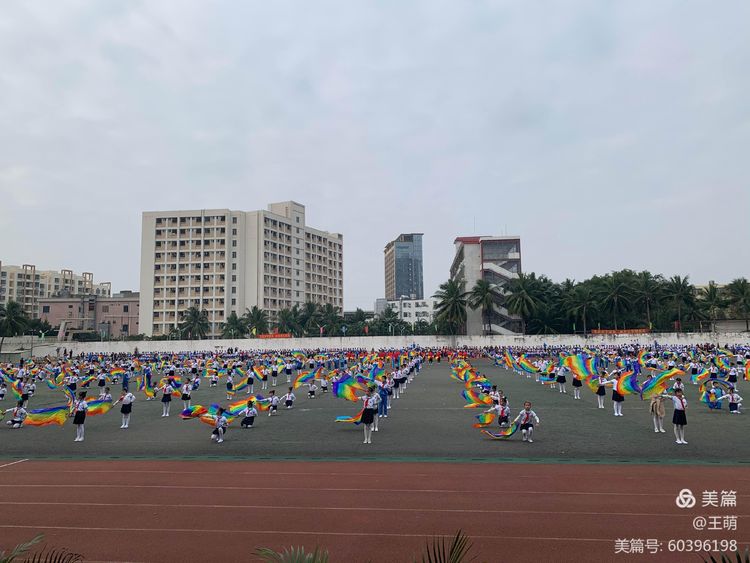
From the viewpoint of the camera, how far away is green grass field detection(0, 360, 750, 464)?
1402 cm

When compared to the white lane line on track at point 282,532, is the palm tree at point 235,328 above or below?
above

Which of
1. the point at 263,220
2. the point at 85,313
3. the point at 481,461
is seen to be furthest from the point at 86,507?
the point at 85,313

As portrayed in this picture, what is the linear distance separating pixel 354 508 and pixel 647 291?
253ft

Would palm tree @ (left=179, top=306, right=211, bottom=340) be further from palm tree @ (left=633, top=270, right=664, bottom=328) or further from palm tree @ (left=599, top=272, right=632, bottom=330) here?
palm tree @ (left=633, top=270, right=664, bottom=328)

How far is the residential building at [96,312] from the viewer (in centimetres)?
11081

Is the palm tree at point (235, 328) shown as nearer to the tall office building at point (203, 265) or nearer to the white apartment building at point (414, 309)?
the tall office building at point (203, 265)

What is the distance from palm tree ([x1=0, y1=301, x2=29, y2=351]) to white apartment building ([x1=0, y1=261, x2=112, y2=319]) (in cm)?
6744

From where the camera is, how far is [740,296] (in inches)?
Result: 2749

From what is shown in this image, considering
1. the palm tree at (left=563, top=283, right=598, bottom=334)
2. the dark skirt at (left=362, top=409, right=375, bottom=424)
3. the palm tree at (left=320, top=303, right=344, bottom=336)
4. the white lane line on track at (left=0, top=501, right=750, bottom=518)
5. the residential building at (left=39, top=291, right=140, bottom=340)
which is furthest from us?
the residential building at (left=39, top=291, right=140, bottom=340)

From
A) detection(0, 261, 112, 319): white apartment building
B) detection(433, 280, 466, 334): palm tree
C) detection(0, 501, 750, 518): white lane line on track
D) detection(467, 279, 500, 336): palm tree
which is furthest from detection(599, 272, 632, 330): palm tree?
detection(0, 261, 112, 319): white apartment building

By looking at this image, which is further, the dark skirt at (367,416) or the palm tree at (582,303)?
the palm tree at (582,303)

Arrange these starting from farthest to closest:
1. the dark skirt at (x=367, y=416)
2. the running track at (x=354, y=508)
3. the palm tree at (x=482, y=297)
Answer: the palm tree at (x=482, y=297) < the dark skirt at (x=367, y=416) < the running track at (x=354, y=508)

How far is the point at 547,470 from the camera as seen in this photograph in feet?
40.2

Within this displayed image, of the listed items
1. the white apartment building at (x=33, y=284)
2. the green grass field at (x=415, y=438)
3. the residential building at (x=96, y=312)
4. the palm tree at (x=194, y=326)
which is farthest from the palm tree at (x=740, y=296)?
the white apartment building at (x=33, y=284)
